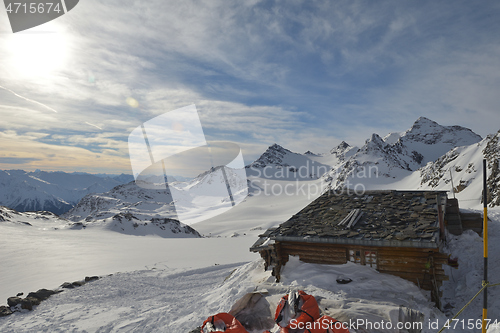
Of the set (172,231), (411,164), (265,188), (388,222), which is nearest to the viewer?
(388,222)

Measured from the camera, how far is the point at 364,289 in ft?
32.1

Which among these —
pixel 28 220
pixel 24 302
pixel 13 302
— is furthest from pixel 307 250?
pixel 28 220

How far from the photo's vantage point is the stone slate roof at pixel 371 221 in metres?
9.89

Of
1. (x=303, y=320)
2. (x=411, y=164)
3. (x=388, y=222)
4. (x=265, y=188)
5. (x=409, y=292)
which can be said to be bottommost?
→ (x=265, y=188)

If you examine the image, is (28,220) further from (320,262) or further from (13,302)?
(320,262)

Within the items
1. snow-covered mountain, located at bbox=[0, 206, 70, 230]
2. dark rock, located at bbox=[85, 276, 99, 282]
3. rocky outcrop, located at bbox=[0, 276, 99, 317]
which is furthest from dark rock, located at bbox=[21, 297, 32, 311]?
snow-covered mountain, located at bbox=[0, 206, 70, 230]

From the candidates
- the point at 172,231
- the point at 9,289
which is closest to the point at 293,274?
the point at 9,289

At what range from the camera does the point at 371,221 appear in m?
11.4

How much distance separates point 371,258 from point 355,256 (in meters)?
0.60

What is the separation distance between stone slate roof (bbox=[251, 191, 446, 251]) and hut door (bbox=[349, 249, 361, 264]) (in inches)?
34.4

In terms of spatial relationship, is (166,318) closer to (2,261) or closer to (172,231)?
(2,261)

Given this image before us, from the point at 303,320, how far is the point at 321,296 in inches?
83.3

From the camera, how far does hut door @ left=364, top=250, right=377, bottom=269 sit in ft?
34.9

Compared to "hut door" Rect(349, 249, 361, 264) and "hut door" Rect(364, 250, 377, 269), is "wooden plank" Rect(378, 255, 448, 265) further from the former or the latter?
"hut door" Rect(349, 249, 361, 264)
